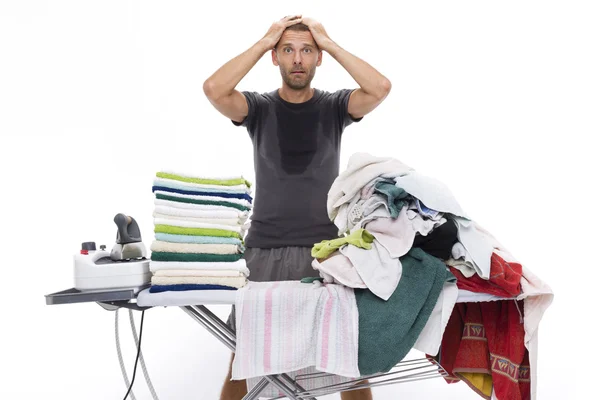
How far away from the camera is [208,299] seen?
177 centimetres

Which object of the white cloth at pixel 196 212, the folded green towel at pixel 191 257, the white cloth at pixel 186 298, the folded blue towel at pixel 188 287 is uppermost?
the white cloth at pixel 196 212

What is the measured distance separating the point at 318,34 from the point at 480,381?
1361 millimetres

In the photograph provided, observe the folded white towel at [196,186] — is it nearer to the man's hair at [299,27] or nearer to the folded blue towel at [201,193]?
the folded blue towel at [201,193]

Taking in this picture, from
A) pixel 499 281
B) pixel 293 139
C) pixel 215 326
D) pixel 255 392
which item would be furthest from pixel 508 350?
pixel 293 139

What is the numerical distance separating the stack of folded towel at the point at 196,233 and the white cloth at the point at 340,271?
24 centimetres

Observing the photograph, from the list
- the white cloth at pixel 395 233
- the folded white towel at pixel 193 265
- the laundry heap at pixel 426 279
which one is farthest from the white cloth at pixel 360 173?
the folded white towel at pixel 193 265

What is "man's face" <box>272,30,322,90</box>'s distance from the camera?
2375 mm

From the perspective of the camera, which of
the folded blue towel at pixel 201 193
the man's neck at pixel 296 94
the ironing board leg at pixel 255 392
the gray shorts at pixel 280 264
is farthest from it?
the man's neck at pixel 296 94

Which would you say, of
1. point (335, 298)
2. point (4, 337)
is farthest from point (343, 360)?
point (4, 337)

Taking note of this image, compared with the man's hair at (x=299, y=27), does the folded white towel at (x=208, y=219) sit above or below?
below

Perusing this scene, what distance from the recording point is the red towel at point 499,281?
1.83 metres

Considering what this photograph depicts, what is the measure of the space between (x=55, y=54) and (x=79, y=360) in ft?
5.78

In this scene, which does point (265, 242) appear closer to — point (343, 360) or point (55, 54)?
point (343, 360)

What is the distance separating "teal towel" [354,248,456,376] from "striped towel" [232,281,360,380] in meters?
0.04
